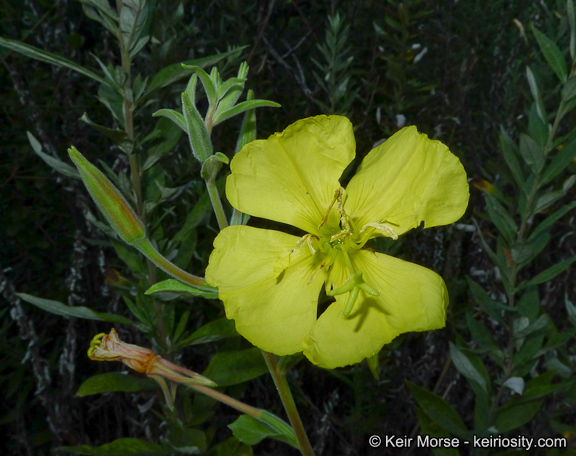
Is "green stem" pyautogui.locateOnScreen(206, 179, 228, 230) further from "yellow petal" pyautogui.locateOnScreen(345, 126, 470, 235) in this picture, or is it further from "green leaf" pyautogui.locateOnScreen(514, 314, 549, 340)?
"green leaf" pyautogui.locateOnScreen(514, 314, 549, 340)

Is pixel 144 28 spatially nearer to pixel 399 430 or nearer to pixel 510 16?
pixel 399 430

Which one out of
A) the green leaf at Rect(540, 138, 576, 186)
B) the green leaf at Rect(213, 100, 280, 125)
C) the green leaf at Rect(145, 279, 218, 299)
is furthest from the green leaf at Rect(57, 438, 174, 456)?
the green leaf at Rect(540, 138, 576, 186)

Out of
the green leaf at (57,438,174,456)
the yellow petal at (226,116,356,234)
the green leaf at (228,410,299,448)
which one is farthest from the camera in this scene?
the green leaf at (57,438,174,456)

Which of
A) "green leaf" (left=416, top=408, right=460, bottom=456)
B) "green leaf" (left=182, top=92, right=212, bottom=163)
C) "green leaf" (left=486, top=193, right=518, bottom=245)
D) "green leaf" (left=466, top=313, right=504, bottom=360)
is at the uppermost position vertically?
"green leaf" (left=182, top=92, right=212, bottom=163)

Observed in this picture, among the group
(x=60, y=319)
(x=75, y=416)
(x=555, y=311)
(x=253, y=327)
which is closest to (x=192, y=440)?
(x=253, y=327)

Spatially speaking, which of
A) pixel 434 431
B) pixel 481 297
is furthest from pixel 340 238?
pixel 434 431

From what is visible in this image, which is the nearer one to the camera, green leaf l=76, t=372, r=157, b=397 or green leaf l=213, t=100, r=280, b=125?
green leaf l=213, t=100, r=280, b=125
